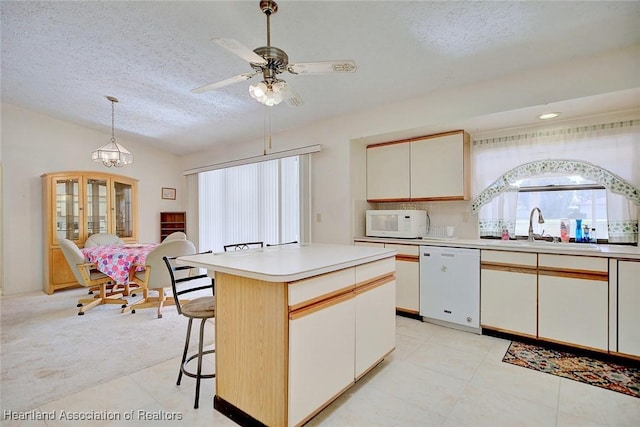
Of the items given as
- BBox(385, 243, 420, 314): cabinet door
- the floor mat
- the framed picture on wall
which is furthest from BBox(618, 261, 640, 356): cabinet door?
the framed picture on wall

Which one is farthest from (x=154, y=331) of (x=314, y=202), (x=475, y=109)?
(x=475, y=109)

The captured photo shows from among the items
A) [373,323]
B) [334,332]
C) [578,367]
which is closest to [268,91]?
[334,332]

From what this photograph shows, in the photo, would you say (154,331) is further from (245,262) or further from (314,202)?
(314,202)

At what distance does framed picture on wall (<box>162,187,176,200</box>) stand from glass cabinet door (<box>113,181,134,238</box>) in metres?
0.78

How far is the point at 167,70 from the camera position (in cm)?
322

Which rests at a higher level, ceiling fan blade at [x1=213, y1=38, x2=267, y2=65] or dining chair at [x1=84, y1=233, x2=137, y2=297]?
ceiling fan blade at [x1=213, y1=38, x2=267, y2=65]

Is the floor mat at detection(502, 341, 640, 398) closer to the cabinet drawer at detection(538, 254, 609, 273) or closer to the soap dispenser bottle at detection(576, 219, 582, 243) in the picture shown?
the cabinet drawer at detection(538, 254, 609, 273)

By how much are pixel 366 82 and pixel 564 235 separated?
249 centimetres

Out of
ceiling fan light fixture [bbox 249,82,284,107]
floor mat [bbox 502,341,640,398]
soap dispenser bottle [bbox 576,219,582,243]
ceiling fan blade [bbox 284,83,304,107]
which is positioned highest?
ceiling fan blade [bbox 284,83,304,107]

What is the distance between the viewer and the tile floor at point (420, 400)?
1739 mm

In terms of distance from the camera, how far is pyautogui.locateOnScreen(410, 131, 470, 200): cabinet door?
3264 millimetres

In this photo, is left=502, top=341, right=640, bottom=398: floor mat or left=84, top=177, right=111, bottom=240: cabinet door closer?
left=502, top=341, right=640, bottom=398: floor mat

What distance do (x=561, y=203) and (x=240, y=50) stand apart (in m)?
Result: 3.32

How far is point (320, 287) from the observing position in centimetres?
169
